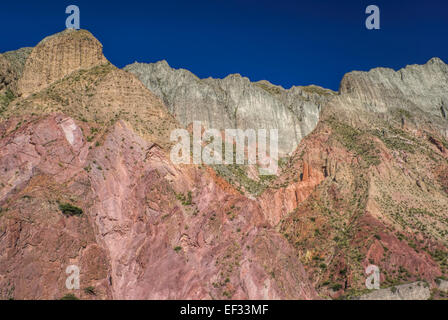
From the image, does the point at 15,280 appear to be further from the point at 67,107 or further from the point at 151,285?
the point at 67,107

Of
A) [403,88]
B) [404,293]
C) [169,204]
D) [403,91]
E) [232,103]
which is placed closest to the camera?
[169,204]

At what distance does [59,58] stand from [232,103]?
6650cm

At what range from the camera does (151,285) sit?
56.2 meters

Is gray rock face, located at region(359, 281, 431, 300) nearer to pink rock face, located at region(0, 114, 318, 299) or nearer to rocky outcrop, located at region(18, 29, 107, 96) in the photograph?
pink rock face, located at region(0, 114, 318, 299)

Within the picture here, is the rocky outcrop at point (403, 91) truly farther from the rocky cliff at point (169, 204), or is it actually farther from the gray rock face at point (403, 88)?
the rocky cliff at point (169, 204)

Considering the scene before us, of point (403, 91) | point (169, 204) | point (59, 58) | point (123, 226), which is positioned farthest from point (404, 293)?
point (403, 91)

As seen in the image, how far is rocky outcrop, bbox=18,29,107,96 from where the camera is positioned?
78125mm

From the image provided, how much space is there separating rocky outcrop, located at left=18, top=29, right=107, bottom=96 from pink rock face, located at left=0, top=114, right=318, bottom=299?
13686 millimetres

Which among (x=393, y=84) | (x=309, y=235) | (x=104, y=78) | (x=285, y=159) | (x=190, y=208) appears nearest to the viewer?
(x=190, y=208)

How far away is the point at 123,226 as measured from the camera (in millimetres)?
60719

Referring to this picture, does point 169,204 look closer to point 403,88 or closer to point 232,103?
point 232,103

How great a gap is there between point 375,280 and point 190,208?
30175 millimetres

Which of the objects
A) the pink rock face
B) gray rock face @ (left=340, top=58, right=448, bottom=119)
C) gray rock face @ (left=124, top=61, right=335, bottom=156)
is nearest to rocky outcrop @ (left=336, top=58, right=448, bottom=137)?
gray rock face @ (left=340, top=58, right=448, bottom=119)
